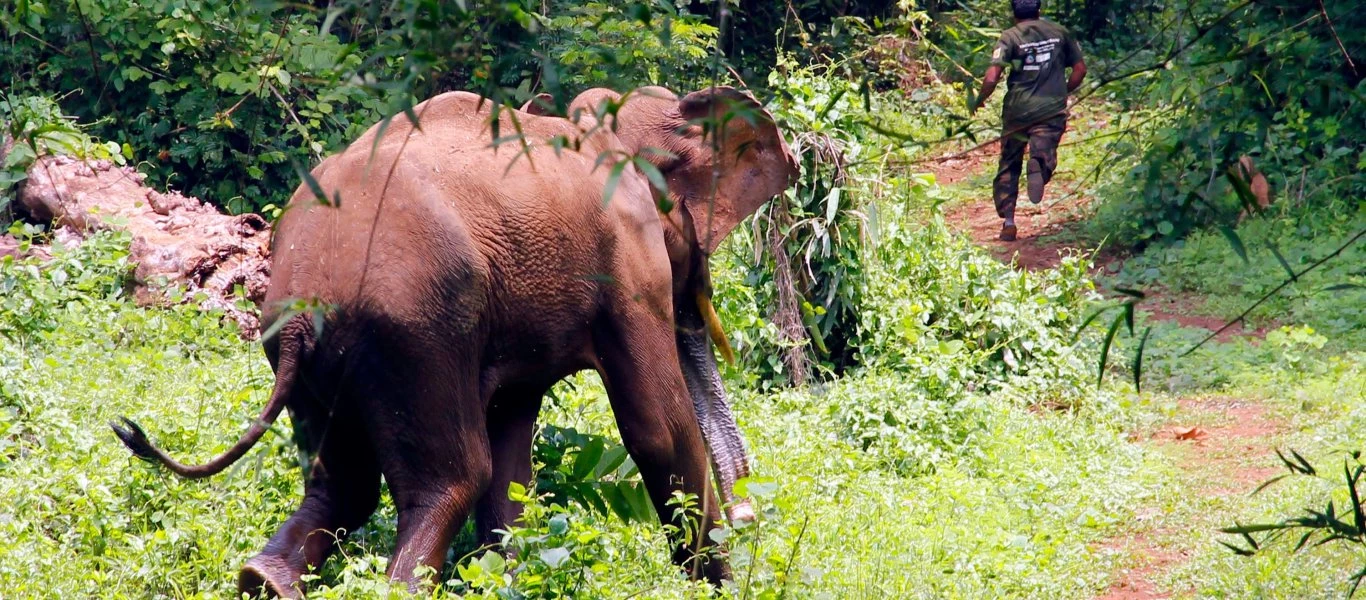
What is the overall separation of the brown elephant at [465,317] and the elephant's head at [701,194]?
1cm

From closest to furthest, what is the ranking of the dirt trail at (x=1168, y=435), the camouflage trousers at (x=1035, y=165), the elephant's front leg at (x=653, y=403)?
the elephant's front leg at (x=653, y=403), the dirt trail at (x=1168, y=435), the camouflage trousers at (x=1035, y=165)

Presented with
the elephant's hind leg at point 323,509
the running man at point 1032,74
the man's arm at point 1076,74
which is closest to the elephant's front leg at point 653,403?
the elephant's hind leg at point 323,509

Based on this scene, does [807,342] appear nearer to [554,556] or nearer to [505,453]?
[505,453]

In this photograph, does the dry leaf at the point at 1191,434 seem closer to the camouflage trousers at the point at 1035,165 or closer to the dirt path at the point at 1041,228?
the dirt path at the point at 1041,228

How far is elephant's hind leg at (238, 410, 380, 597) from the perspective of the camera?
4406 millimetres

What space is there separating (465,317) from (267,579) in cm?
97


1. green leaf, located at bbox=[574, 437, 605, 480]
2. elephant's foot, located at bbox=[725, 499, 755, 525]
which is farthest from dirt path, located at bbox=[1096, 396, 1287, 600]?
green leaf, located at bbox=[574, 437, 605, 480]

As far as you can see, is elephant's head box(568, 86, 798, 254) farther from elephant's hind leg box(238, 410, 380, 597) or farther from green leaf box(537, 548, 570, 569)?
green leaf box(537, 548, 570, 569)

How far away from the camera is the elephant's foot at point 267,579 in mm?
4371

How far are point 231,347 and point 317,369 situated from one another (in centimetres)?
375

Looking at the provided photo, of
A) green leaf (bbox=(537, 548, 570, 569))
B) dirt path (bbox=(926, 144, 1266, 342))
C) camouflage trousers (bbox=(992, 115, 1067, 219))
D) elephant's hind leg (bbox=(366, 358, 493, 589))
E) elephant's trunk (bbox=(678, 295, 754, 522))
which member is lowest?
dirt path (bbox=(926, 144, 1266, 342))

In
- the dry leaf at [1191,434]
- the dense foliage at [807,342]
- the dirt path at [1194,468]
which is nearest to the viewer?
the dense foliage at [807,342]

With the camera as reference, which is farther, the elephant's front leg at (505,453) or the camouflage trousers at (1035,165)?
the camouflage trousers at (1035,165)

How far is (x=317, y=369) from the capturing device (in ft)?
13.8
